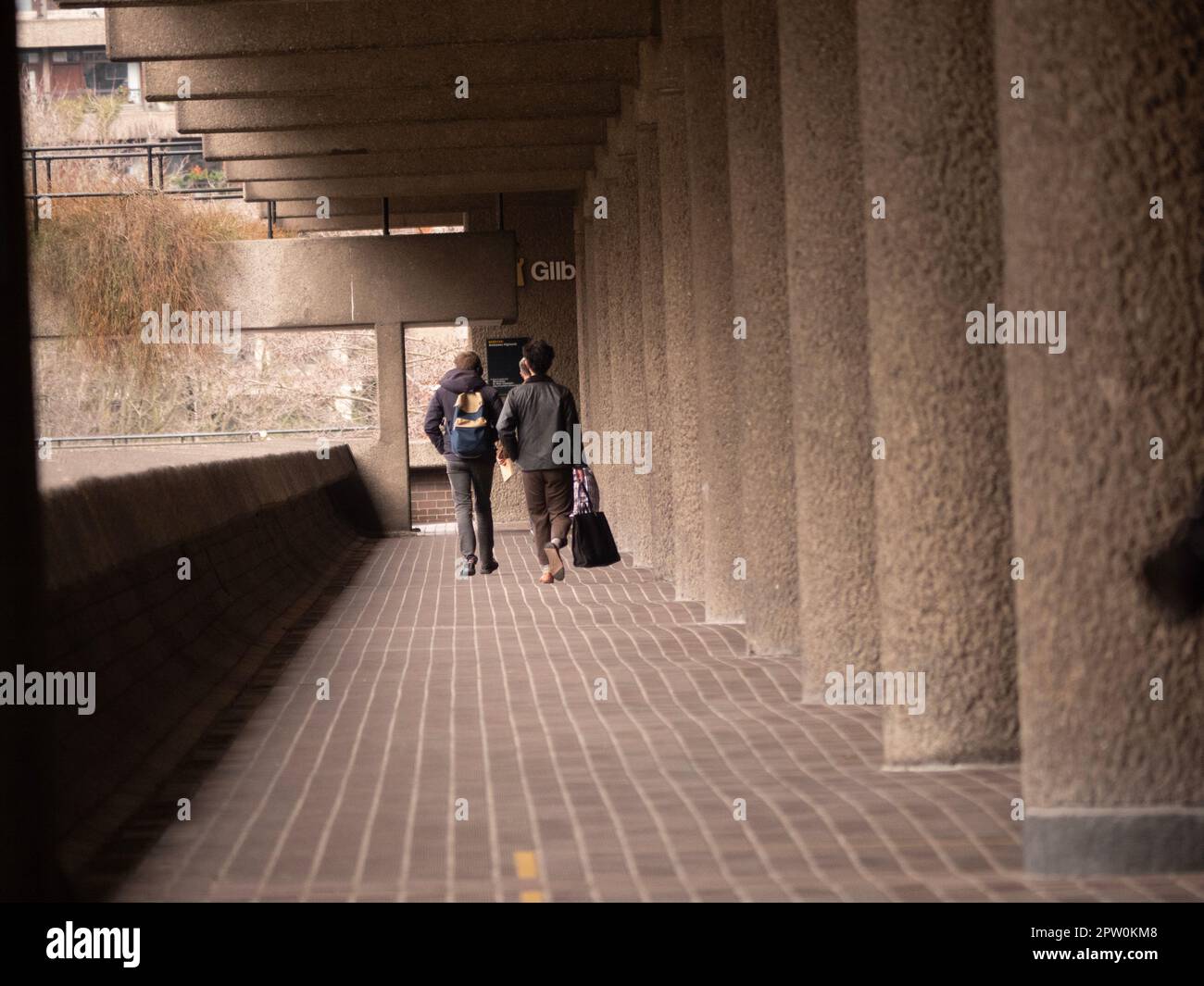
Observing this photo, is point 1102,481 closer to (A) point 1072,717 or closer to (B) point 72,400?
(A) point 1072,717

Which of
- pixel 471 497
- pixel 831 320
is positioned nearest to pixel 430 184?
pixel 471 497

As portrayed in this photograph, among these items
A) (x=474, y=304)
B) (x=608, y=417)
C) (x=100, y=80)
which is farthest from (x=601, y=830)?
(x=100, y=80)

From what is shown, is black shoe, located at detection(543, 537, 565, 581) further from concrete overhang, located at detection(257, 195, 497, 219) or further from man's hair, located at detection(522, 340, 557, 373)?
concrete overhang, located at detection(257, 195, 497, 219)

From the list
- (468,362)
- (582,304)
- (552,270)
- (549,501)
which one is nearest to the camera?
(549,501)

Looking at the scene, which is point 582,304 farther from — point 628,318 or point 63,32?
point 63,32

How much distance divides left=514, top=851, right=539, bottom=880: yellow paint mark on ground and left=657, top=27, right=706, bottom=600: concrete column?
730 cm

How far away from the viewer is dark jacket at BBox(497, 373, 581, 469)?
1564 cm

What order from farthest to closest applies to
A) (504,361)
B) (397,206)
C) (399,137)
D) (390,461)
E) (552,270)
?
1. (397,206)
2. (504,361)
3. (552,270)
4. (390,461)
5. (399,137)

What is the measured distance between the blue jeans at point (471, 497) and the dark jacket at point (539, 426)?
57cm

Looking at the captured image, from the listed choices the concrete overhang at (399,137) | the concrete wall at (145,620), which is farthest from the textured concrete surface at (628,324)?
the concrete wall at (145,620)

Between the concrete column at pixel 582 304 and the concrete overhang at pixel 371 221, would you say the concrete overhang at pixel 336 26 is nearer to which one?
the concrete column at pixel 582 304

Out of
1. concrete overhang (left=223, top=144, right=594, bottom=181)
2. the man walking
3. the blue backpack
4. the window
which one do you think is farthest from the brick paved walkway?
the window

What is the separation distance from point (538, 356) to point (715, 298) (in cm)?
430

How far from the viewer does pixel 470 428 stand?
16.1m
